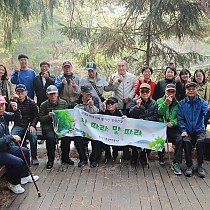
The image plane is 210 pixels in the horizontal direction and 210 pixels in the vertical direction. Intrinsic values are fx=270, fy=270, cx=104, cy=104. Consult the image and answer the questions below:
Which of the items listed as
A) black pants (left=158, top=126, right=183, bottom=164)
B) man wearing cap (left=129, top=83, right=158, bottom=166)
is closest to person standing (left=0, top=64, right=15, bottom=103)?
man wearing cap (left=129, top=83, right=158, bottom=166)

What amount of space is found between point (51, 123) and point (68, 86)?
888 millimetres

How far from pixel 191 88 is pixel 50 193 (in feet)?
9.98

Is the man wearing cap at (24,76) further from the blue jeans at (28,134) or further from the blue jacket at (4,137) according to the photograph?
the blue jacket at (4,137)

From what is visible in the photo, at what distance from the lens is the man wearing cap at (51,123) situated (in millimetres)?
5051

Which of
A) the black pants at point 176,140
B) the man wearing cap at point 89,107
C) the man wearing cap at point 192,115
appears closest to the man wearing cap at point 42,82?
the man wearing cap at point 89,107

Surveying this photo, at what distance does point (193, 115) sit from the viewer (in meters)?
4.97

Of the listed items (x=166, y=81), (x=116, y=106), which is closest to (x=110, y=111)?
(x=116, y=106)

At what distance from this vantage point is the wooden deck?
3.70m

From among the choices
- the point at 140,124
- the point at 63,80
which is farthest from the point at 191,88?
the point at 63,80

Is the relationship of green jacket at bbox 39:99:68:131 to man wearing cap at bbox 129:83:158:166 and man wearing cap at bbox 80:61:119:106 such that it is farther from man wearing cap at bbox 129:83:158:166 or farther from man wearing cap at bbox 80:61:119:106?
man wearing cap at bbox 129:83:158:166

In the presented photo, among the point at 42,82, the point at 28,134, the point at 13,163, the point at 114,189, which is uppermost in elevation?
the point at 42,82

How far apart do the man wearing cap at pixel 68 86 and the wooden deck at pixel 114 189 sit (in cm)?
140

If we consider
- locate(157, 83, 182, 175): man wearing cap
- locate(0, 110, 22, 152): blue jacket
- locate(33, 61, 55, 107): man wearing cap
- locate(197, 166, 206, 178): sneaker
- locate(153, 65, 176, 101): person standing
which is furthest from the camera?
locate(33, 61, 55, 107): man wearing cap

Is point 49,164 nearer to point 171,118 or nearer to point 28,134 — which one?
point 28,134
